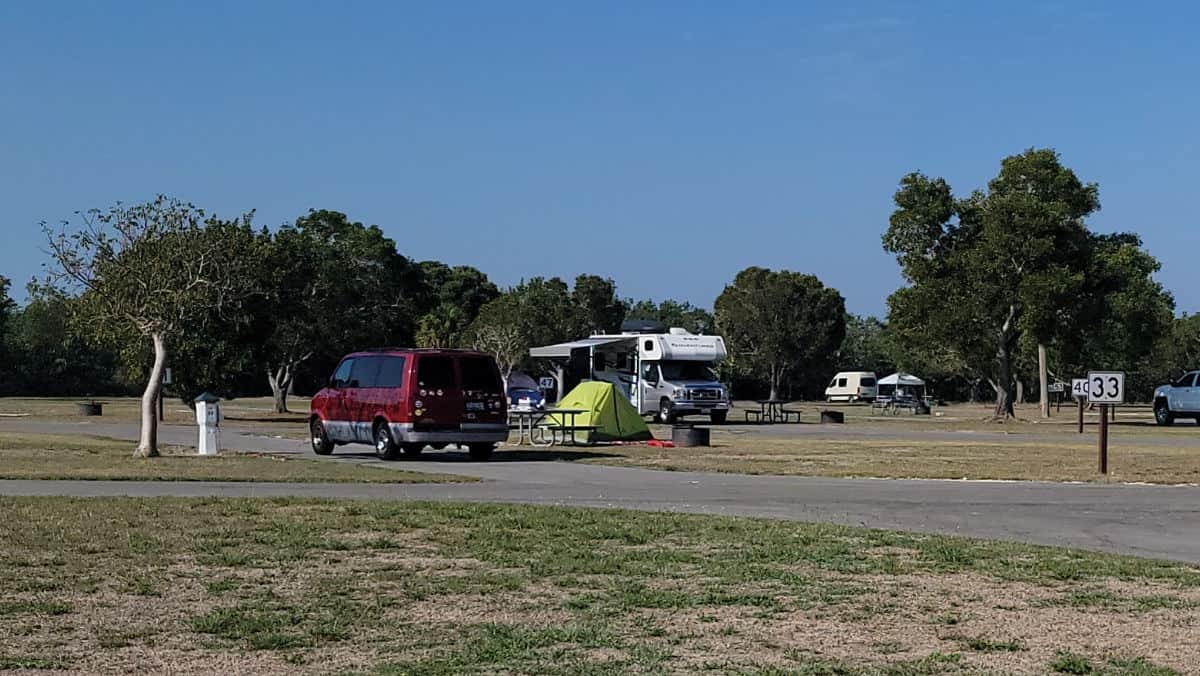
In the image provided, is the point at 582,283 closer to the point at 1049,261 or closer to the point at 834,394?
the point at 834,394

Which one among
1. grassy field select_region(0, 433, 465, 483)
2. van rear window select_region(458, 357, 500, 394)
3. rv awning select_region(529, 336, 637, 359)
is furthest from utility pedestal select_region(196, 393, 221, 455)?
rv awning select_region(529, 336, 637, 359)

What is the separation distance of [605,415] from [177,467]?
13271 mm

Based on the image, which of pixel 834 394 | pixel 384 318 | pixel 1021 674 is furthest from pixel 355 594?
pixel 834 394

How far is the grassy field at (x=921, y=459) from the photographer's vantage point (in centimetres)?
2441

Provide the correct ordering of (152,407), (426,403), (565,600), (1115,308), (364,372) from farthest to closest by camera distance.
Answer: (1115,308), (364,372), (426,403), (152,407), (565,600)

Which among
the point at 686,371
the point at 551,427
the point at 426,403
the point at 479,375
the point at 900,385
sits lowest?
the point at 551,427

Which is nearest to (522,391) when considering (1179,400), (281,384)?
(281,384)

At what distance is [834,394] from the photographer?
339 ft

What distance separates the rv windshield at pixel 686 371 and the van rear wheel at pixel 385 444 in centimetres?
2166

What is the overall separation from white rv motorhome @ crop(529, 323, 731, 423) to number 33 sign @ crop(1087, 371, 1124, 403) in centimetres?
2466

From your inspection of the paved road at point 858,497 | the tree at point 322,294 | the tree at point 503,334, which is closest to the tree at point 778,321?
the tree at point 503,334

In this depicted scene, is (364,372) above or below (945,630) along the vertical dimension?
above

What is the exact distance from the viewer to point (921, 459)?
28500mm

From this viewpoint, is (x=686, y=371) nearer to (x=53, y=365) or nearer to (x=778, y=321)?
(x=778, y=321)
